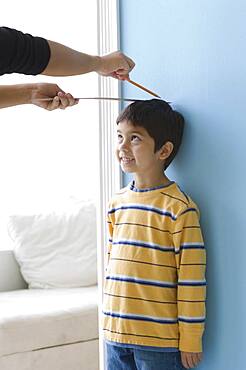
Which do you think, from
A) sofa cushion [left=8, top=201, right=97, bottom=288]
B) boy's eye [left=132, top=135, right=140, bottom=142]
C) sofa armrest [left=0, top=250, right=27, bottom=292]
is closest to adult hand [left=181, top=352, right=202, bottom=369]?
boy's eye [left=132, top=135, right=140, bottom=142]

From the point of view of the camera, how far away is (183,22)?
1.67 meters

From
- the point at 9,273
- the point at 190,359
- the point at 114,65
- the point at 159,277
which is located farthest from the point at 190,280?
the point at 9,273

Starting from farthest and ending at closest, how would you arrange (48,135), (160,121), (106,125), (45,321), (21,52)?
(48,135), (45,321), (106,125), (160,121), (21,52)

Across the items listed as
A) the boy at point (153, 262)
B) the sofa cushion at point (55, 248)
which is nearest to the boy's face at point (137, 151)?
the boy at point (153, 262)

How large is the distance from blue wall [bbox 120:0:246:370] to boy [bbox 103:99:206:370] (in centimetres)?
4

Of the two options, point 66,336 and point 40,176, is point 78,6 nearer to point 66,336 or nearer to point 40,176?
point 40,176

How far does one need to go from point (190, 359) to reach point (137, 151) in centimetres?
55

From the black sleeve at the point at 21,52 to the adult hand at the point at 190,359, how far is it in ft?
2.59

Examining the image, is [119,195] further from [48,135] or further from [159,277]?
[48,135]

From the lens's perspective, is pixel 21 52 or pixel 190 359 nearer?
pixel 21 52

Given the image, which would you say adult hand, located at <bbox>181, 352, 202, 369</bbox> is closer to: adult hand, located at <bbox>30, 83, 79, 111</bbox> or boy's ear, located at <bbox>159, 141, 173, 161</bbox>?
boy's ear, located at <bbox>159, 141, 173, 161</bbox>

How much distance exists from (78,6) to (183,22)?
1704 millimetres

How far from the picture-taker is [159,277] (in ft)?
5.30

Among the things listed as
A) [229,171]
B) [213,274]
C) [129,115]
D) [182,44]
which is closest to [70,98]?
[129,115]
